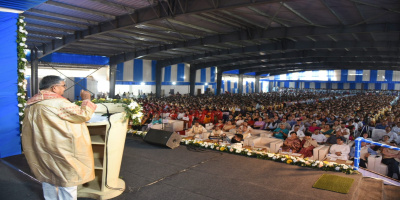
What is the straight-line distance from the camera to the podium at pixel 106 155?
Answer: 347 centimetres

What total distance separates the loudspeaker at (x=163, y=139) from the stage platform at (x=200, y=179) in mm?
423

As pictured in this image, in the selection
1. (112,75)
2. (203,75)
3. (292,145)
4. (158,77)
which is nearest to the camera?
(292,145)

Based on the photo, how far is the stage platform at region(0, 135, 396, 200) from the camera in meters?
3.78

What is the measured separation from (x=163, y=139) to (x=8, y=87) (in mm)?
3370

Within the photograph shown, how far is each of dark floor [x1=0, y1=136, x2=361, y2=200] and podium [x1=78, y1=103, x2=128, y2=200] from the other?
269mm

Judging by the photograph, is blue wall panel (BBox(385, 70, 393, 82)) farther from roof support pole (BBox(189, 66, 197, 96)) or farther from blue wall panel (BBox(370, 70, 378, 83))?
roof support pole (BBox(189, 66, 197, 96))

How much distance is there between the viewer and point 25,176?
4.25 metres

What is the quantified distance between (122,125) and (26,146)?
3.77ft

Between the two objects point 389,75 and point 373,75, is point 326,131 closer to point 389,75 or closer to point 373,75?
point 373,75

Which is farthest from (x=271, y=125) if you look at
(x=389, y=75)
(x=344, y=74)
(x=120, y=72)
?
(x=389, y=75)

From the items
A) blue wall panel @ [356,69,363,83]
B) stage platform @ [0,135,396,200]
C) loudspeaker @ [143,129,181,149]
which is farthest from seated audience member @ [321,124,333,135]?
blue wall panel @ [356,69,363,83]

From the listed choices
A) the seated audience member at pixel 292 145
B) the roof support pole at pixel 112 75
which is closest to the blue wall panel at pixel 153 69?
the roof support pole at pixel 112 75

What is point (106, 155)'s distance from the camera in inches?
137

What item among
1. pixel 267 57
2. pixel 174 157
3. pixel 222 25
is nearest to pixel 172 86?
pixel 267 57
